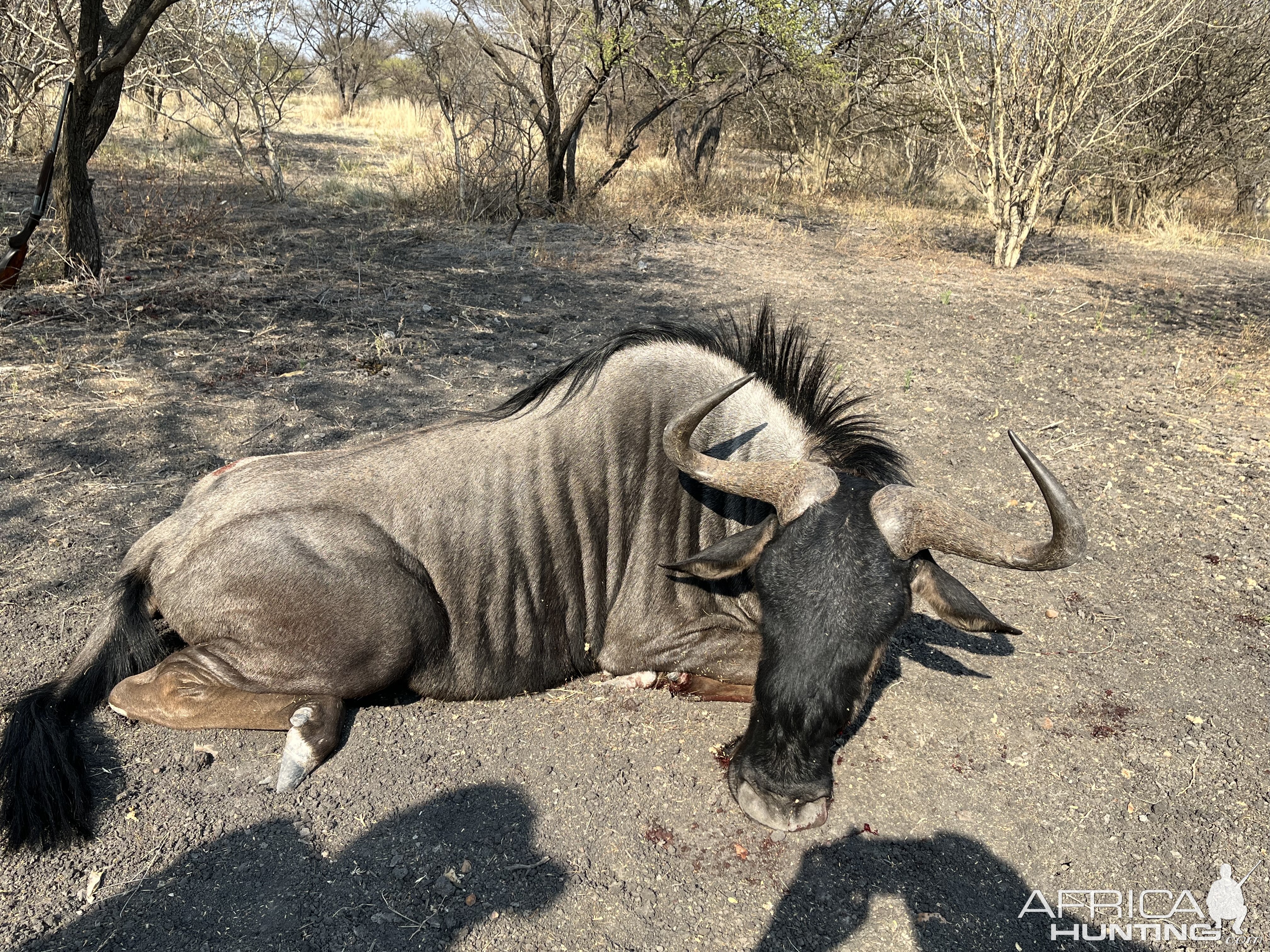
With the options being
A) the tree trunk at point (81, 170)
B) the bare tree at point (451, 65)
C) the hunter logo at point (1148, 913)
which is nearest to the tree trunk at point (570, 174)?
the bare tree at point (451, 65)

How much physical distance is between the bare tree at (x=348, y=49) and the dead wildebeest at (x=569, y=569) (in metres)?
12.9

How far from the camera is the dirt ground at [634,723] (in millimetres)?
2631

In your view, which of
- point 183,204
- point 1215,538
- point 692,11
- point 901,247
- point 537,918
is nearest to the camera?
point 537,918

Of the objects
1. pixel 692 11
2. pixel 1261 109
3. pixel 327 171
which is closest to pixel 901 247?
pixel 692 11

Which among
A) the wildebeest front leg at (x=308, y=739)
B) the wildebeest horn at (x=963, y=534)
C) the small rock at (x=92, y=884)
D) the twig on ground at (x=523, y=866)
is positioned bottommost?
the twig on ground at (x=523, y=866)

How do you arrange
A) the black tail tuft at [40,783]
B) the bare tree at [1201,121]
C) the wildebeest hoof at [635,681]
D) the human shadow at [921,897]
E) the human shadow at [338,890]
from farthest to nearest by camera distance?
the bare tree at [1201,121]
the wildebeest hoof at [635,681]
the black tail tuft at [40,783]
the human shadow at [921,897]
the human shadow at [338,890]

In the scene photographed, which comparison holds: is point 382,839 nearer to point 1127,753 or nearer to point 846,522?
point 846,522

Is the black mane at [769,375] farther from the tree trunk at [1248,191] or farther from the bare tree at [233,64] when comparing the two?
the tree trunk at [1248,191]

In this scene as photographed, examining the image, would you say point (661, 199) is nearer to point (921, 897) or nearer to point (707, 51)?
point (707, 51)

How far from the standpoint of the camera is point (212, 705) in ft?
10.3

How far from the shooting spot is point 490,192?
38.3 feet

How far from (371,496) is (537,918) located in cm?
170

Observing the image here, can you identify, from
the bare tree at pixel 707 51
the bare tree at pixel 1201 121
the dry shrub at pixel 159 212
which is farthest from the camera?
the bare tree at pixel 1201 121

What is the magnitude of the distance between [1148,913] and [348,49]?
1273 inches
